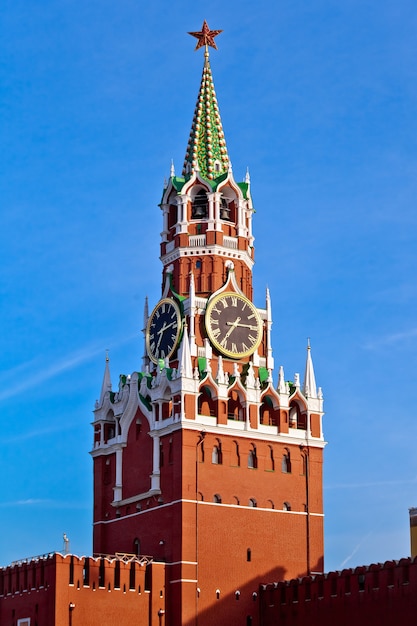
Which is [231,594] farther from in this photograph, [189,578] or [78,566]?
[78,566]

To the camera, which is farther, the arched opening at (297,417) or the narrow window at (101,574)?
the arched opening at (297,417)

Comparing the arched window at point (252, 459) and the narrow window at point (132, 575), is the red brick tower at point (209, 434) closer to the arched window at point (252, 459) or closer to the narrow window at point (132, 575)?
the arched window at point (252, 459)

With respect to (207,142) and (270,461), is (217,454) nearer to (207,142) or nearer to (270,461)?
(270,461)

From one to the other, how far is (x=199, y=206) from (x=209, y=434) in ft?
48.7

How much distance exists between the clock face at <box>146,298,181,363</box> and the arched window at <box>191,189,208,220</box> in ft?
18.2

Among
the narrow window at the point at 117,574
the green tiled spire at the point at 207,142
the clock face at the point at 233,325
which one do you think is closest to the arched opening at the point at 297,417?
the clock face at the point at 233,325

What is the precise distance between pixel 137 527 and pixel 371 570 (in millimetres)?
14691

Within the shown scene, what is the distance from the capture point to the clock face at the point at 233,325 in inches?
3287

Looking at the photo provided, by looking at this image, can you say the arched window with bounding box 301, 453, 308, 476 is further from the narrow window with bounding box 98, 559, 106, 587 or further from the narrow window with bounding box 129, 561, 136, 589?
the narrow window with bounding box 98, 559, 106, 587

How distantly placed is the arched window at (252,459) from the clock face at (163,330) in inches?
280

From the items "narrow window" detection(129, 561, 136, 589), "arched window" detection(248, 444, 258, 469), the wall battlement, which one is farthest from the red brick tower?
"narrow window" detection(129, 561, 136, 589)

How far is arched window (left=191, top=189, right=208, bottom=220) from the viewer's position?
8756 centimetres

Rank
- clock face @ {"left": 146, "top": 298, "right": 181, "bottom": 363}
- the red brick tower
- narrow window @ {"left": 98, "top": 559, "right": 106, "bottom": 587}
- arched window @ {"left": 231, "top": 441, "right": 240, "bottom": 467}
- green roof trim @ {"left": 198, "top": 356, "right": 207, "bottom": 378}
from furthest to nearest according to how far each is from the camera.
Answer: clock face @ {"left": 146, "top": 298, "right": 181, "bottom": 363} < green roof trim @ {"left": 198, "top": 356, "right": 207, "bottom": 378} < arched window @ {"left": 231, "top": 441, "right": 240, "bottom": 467} < the red brick tower < narrow window @ {"left": 98, "top": 559, "right": 106, "bottom": 587}

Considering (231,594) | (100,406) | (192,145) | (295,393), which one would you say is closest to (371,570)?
(231,594)
